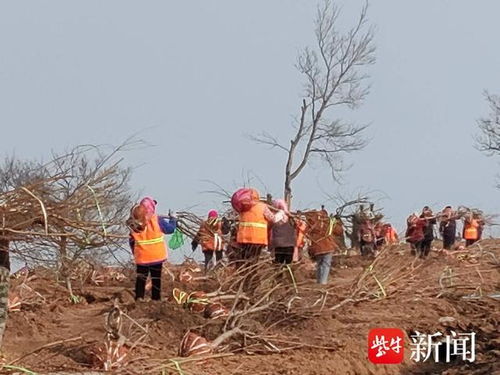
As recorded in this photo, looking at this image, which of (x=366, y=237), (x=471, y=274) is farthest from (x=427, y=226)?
(x=471, y=274)

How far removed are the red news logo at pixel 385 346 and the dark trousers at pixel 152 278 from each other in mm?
3122

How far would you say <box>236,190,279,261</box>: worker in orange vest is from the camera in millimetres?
12273

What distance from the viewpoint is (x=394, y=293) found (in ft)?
40.2

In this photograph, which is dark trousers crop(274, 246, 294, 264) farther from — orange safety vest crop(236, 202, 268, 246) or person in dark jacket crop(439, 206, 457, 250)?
person in dark jacket crop(439, 206, 457, 250)

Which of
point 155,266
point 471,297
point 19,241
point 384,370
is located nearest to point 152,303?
point 155,266

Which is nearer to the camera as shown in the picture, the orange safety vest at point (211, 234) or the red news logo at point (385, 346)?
the red news logo at point (385, 346)

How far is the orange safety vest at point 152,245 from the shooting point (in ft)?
38.1

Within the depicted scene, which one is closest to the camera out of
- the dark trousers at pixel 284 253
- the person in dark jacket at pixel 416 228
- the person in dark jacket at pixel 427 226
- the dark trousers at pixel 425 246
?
the dark trousers at pixel 284 253

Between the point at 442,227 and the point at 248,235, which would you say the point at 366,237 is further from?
the point at 248,235

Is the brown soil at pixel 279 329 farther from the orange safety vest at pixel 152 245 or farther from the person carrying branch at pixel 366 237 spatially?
the person carrying branch at pixel 366 237

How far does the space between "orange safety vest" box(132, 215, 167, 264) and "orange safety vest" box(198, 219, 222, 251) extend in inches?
20.3

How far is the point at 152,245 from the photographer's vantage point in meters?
11.8

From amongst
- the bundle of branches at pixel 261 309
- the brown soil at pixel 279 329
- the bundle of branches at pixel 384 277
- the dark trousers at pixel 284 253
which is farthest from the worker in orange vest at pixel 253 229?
the bundle of branches at pixel 384 277

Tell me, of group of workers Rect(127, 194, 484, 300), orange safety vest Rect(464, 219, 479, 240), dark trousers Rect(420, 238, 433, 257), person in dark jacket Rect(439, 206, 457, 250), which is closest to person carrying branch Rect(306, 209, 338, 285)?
group of workers Rect(127, 194, 484, 300)
